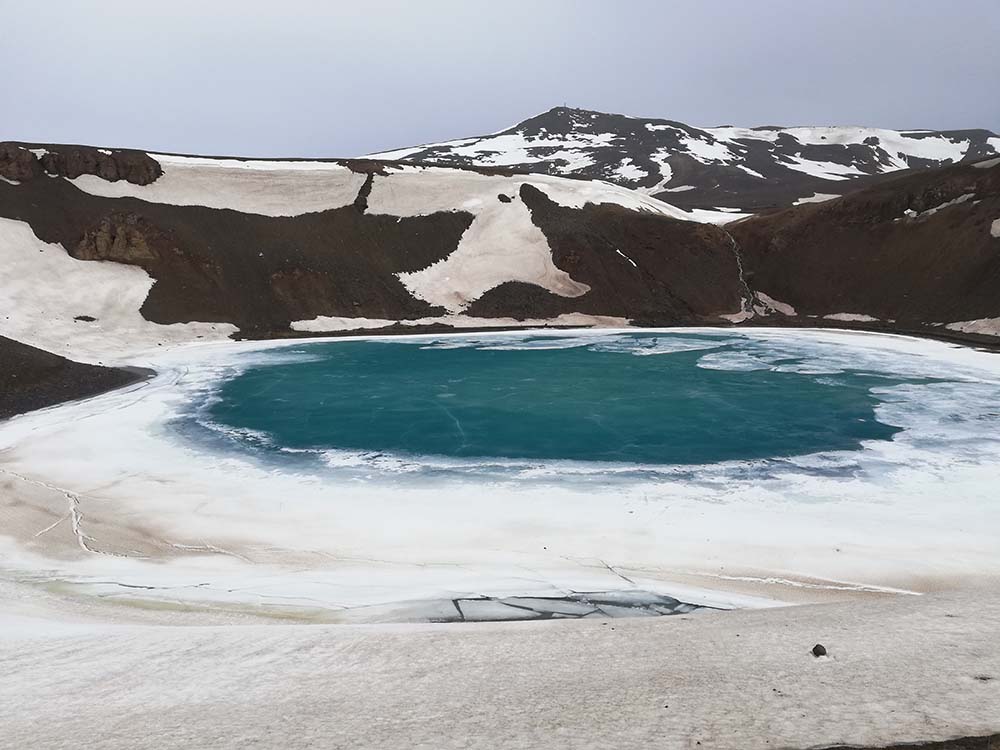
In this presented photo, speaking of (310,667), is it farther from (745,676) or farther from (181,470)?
(181,470)

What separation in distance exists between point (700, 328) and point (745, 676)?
45.3 m

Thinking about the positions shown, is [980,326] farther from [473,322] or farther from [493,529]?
[493,529]

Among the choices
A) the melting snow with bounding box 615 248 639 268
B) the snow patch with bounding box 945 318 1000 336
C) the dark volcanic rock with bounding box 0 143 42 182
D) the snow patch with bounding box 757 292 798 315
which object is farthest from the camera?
the melting snow with bounding box 615 248 639 268

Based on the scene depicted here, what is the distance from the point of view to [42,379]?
27.3 m

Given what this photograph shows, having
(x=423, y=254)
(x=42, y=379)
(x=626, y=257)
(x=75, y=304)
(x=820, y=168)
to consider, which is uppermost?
(x=820, y=168)

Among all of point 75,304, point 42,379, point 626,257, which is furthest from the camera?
point 626,257

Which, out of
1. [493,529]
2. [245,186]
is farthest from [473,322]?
[493,529]

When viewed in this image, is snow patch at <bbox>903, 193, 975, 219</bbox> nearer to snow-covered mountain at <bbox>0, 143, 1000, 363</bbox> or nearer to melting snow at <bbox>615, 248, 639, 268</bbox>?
snow-covered mountain at <bbox>0, 143, 1000, 363</bbox>

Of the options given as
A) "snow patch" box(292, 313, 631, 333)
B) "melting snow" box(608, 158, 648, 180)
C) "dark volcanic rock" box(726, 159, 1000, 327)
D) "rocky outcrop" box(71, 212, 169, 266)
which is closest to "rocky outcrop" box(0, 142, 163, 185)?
"rocky outcrop" box(71, 212, 169, 266)

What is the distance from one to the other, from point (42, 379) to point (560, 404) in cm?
A: 2027

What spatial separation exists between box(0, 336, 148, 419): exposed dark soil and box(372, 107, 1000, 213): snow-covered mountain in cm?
9210

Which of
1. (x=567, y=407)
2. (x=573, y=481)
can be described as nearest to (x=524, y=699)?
(x=573, y=481)

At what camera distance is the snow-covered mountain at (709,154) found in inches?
4966

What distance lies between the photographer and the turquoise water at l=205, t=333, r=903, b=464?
20203 mm
